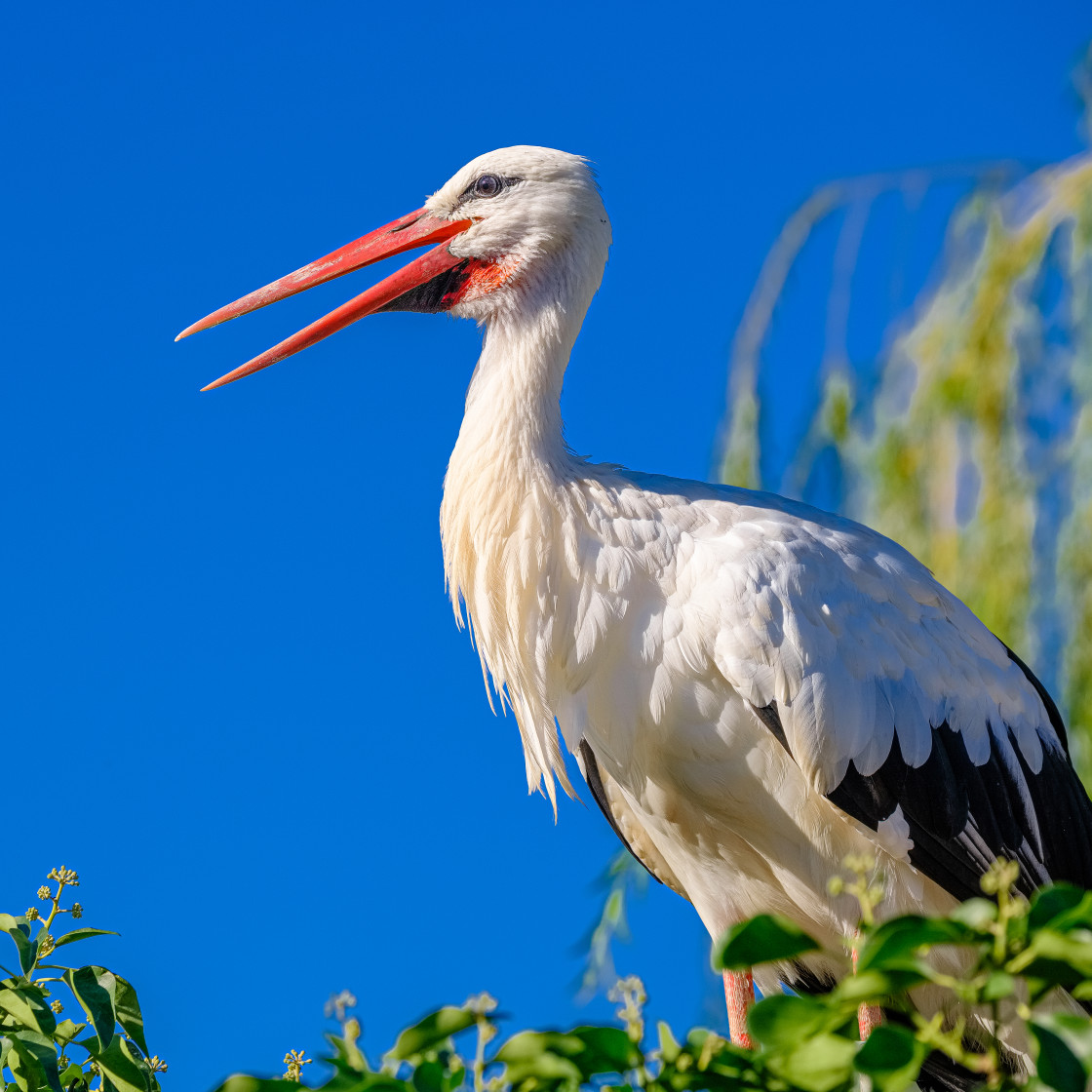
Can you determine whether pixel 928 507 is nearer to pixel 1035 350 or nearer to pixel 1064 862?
pixel 1035 350

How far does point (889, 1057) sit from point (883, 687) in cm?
220

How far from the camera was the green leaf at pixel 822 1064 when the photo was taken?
33.3 inches

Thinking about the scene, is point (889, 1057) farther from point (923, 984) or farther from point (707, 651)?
point (707, 651)

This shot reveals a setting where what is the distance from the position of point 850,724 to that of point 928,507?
1595 mm

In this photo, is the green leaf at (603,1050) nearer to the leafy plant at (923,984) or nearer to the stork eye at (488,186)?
the leafy plant at (923,984)

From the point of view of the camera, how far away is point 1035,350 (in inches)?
163

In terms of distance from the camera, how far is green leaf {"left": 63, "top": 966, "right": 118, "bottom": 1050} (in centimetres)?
158

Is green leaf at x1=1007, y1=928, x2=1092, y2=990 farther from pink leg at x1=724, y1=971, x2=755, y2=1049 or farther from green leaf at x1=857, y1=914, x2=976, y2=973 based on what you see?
pink leg at x1=724, y1=971, x2=755, y2=1049

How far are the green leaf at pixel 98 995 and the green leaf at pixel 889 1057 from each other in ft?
3.45

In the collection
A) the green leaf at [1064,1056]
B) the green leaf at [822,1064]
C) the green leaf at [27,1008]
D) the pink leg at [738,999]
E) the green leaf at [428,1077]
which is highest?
the pink leg at [738,999]

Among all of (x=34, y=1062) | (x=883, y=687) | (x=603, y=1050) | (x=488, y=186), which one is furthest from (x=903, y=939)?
(x=488, y=186)

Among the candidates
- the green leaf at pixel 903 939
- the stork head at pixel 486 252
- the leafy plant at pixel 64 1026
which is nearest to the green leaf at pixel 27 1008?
the leafy plant at pixel 64 1026

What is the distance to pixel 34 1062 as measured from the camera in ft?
4.80

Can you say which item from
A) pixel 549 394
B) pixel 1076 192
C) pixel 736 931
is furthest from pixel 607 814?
pixel 736 931
